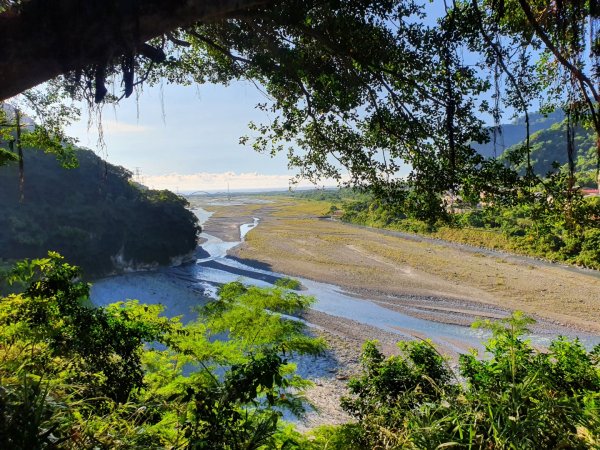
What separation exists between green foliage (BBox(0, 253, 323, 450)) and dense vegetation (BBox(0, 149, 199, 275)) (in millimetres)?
31927

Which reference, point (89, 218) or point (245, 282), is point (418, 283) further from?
point (89, 218)

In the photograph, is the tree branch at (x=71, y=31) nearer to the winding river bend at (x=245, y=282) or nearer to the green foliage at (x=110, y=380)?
the green foliage at (x=110, y=380)

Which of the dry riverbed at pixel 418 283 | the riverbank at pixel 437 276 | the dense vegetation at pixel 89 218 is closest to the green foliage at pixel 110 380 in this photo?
the dry riverbed at pixel 418 283

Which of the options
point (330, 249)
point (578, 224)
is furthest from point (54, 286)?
point (330, 249)

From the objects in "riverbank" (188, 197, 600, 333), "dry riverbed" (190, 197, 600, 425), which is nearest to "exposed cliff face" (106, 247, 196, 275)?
"riverbank" (188, 197, 600, 333)

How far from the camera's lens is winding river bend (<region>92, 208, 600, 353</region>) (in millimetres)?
20719

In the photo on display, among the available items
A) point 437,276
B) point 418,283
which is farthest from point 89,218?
point 437,276

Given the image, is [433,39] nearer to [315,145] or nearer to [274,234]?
[315,145]

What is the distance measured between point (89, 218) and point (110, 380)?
3834 centimetres

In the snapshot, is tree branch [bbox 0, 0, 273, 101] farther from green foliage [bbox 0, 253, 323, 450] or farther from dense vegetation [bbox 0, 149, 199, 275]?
dense vegetation [bbox 0, 149, 199, 275]

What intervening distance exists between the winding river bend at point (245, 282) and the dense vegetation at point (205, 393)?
720 cm

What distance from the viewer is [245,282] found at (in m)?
31.7

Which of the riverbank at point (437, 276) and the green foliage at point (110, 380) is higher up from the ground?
the green foliage at point (110, 380)

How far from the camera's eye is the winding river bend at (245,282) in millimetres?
20719
